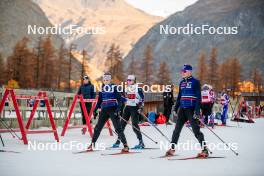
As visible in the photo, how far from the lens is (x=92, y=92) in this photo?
1572cm

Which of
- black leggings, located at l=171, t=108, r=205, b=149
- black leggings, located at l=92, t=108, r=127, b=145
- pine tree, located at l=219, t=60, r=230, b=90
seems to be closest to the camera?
black leggings, located at l=171, t=108, r=205, b=149

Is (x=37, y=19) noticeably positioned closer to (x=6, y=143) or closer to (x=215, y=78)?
(x=215, y=78)

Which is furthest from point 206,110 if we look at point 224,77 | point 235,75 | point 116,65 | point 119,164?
point 224,77

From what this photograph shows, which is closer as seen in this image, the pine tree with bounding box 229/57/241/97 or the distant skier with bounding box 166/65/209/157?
the distant skier with bounding box 166/65/209/157

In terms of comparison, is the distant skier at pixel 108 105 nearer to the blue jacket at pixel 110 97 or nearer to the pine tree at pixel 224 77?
the blue jacket at pixel 110 97

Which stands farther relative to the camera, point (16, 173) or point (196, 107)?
point (196, 107)

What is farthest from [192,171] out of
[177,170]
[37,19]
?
[37,19]

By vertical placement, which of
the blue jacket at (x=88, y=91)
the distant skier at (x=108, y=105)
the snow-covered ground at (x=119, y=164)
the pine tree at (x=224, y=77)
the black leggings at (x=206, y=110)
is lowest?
the snow-covered ground at (x=119, y=164)

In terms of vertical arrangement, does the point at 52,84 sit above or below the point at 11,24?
below

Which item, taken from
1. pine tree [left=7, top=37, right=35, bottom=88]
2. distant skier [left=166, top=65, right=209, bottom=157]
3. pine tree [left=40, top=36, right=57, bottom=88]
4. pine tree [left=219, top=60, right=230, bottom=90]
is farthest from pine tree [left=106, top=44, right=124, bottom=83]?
distant skier [left=166, top=65, right=209, bottom=157]

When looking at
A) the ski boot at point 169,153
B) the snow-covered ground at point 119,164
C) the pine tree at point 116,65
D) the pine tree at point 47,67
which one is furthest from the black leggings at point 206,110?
the pine tree at point 116,65

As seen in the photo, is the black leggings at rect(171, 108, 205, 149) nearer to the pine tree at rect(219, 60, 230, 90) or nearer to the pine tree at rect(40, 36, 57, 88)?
the pine tree at rect(40, 36, 57, 88)

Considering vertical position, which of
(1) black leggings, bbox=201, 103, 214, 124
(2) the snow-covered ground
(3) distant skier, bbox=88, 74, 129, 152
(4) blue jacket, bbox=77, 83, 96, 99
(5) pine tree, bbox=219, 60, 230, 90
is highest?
(5) pine tree, bbox=219, 60, 230, 90

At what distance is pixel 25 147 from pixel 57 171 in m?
3.76
